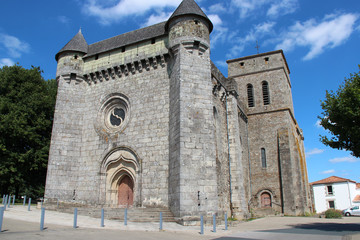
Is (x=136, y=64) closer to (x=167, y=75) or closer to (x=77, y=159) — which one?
(x=167, y=75)

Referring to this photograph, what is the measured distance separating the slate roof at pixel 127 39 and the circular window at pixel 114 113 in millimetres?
2915

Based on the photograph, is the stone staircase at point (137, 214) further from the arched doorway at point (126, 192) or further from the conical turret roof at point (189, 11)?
the conical turret roof at point (189, 11)

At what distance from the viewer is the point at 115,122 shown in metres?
15.6

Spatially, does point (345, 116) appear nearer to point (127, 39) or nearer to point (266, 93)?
point (127, 39)

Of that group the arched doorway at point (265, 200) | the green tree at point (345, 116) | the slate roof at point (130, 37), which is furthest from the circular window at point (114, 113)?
the arched doorway at point (265, 200)

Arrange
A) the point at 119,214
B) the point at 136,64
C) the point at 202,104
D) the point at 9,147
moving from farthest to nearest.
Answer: the point at 9,147
the point at 136,64
the point at 202,104
the point at 119,214

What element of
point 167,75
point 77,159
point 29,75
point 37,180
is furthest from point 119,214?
point 29,75

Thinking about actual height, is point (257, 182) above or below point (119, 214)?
above

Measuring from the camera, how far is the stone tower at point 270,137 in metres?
21.1

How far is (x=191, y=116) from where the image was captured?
12570 mm

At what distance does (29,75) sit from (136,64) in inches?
365

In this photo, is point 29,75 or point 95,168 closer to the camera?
point 95,168

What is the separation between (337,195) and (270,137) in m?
21.9

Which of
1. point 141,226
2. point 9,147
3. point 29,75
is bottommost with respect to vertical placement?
point 141,226
